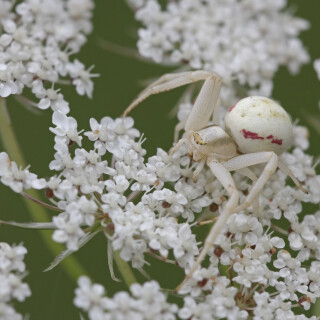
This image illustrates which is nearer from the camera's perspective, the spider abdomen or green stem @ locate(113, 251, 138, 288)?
green stem @ locate(113, 251, 138, 288)

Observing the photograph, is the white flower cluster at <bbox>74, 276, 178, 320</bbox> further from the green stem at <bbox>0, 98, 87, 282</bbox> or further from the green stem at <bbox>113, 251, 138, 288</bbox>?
the green stem at <bbox>0, 98, 87, 282</bbox>

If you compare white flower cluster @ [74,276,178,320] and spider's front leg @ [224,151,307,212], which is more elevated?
spider's front leg @ [224,151,307,212]

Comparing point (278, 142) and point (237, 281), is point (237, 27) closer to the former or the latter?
point (278, 142)

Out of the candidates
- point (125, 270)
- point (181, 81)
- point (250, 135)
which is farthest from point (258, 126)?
point (125, 270)

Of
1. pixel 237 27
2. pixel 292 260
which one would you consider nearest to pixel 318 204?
pixel 292 260

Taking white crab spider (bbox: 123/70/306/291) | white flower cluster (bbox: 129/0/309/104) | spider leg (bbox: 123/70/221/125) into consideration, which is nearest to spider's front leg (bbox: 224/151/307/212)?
white crab spider (bbox: 123/70/306/291)

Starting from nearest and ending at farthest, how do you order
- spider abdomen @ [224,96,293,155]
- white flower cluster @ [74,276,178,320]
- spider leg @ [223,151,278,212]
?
white flower cluster @ [74,276,178,320]
spider leg @ [223,151,278,212]
spider abdomen @ [224,96,293,155]

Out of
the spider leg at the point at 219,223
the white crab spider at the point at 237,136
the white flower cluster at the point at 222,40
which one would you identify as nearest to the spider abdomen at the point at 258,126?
the white crab spider at the point at 237,136

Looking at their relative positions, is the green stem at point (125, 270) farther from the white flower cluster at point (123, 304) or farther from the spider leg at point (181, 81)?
the spider leg at point (181, 81)
